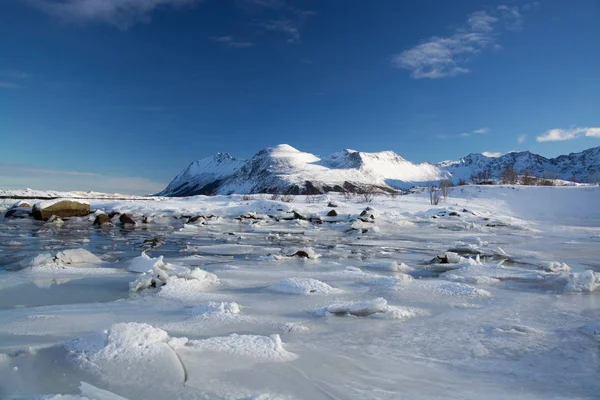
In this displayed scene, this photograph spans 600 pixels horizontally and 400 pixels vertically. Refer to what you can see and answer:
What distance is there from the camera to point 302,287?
4.35m

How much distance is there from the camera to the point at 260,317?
3.37m

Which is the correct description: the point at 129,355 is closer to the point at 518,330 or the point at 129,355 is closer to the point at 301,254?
the point at 518,330

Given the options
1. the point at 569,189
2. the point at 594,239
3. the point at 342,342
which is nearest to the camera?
the point at 342,342

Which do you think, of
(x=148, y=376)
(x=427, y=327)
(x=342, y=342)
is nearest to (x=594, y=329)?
(x=427, y=327)

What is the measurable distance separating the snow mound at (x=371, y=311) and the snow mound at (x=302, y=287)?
0.74 m

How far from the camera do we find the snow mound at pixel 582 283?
4.38m

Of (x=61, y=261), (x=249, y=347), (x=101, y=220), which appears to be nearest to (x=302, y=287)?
(x=249, y=347)

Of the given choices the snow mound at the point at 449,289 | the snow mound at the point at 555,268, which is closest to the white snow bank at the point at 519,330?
the snow mound at the point at 449,289

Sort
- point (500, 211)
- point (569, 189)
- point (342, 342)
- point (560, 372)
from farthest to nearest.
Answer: point (569, 189) → point (500, 211) → point (342, 342) → point (560, 372)

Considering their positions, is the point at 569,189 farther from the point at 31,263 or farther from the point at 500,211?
the point at 31,263

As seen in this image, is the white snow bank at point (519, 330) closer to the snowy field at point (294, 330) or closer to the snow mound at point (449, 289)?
the snowy field at point (294, 330)

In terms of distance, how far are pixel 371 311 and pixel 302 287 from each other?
110 centimetres

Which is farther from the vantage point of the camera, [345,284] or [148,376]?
[345,284]

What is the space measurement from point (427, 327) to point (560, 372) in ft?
3.22
